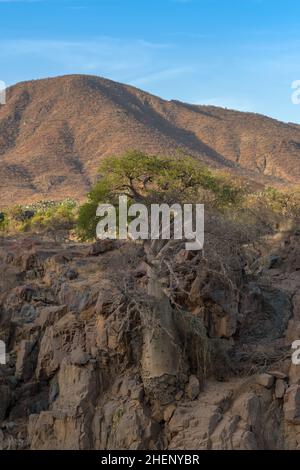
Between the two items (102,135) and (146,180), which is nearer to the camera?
(146,180)

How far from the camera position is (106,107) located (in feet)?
212

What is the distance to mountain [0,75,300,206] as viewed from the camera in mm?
52406

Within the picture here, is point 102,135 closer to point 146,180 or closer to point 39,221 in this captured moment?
point 39,221

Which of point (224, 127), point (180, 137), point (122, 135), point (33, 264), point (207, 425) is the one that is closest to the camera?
point (207, 425)

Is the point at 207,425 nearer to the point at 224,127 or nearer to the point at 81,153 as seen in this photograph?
the point at 81,153

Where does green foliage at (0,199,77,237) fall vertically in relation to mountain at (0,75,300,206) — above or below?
below

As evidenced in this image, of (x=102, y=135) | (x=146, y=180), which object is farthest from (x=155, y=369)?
(x=102, y=135)

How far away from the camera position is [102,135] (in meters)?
58.7

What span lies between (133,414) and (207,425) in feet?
2.75

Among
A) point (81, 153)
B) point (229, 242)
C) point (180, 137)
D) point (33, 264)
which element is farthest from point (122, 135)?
point (229, 242)

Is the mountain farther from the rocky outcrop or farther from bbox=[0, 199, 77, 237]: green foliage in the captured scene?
the rocky outcrop

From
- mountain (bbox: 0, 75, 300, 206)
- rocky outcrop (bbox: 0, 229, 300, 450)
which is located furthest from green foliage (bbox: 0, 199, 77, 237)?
rocky outcrop (bbox: 0, 229, 300, 450)

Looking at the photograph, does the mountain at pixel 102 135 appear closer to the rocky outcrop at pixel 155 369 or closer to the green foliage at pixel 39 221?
the green foliage at pixel 39 221

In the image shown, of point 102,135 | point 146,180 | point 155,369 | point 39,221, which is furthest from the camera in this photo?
point 102,135
